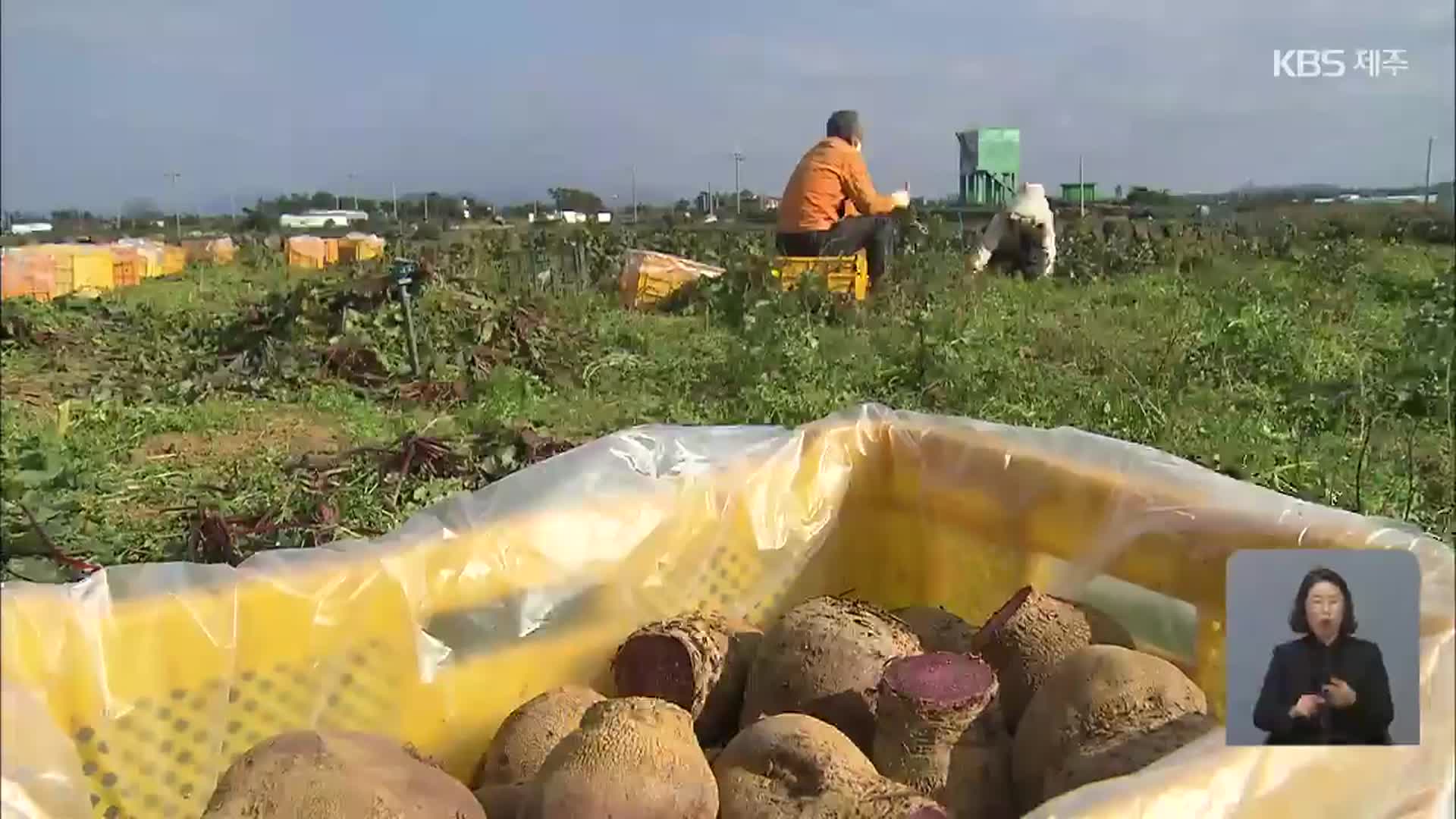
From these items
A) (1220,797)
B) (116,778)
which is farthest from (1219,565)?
(116,778)

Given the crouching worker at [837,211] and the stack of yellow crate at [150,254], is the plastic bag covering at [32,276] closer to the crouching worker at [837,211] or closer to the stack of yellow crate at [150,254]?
the stack of yellow crate at [150,254]

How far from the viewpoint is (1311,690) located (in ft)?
4.15

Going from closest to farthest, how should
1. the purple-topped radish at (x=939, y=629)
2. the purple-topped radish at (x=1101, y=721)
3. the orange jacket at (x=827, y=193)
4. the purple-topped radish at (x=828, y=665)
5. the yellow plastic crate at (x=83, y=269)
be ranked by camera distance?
the purple-topped radish at (x=1101, y=721)
the purple-topped radish at (x=828, y=665)
the purple-topped radish at (x=939, y=629)
the orange jacket at (x=827, y=193)
the yellow plastic crate at (x=83, y=269)

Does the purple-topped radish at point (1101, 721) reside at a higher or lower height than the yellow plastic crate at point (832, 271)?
lower

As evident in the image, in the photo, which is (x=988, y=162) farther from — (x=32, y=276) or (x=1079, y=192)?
(x=32, y=276)

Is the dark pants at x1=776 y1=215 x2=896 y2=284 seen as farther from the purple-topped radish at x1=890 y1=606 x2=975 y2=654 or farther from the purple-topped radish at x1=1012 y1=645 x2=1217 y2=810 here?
the purple-topped radish at x1=1012 y1=645 x2=1217 y2=810

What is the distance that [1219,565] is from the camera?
1653 millimetres

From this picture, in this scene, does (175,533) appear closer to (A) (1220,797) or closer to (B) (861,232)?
(A) (1220,797)

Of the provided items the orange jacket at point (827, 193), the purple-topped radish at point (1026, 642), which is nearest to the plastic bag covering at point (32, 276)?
the orange jacket at point (827, 193)

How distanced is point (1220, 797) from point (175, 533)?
240cm

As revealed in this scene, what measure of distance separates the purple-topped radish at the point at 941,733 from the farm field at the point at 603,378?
1.37 m

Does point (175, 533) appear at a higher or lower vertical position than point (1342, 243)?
lower

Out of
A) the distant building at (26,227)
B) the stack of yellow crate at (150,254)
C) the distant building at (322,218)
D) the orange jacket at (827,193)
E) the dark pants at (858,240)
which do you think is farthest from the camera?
the stack of yellow crate at (150,254)

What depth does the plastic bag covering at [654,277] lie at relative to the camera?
20.7ft
